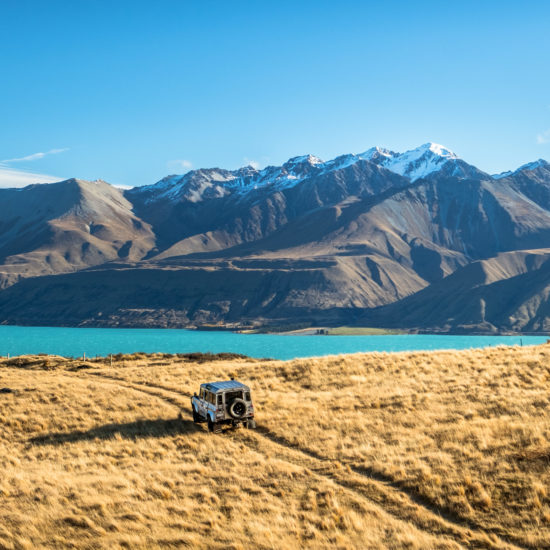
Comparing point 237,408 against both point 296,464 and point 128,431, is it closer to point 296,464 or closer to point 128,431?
point 128,431

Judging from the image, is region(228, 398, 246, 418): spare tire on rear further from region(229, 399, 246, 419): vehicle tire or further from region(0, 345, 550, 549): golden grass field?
region(0, 345, 550, 549): golden grass field

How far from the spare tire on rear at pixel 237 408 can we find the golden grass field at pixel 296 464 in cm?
81

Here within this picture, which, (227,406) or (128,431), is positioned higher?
(227,406)

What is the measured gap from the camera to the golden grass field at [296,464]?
674 inches

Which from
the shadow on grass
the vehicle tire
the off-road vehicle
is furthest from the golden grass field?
the vehicle tire

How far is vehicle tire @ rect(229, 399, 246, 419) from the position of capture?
28.0m

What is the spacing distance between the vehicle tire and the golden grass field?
801mm

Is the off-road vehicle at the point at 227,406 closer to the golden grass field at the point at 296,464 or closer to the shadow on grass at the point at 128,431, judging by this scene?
the golden grass field at the point at 296,464

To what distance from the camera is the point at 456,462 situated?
2189cm

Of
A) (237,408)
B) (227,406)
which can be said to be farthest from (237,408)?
(227,406)

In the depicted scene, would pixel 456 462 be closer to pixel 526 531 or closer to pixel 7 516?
pixel 526 531

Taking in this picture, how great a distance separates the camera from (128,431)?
29.2 m

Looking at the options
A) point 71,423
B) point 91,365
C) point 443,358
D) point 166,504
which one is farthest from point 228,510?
point 91,365

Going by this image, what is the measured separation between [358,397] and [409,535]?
56.2 feet
